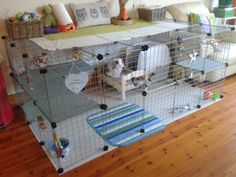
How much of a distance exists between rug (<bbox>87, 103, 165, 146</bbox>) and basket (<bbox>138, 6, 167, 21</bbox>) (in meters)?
1.22

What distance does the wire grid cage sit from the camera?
1.98 metres

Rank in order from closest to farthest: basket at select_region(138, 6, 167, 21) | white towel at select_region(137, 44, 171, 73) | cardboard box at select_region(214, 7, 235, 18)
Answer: white towel at select_region(137, 44, 171, 73) → basket at select_region(138, 6, 167, 21) → cardboard box at select_region(214, 7, 235, 18)

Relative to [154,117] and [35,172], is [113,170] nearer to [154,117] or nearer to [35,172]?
[35,172]

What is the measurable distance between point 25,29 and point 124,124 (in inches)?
51.5

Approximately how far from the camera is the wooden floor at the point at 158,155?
71.9 inches

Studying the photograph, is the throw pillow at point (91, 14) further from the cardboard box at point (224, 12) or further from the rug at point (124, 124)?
the cardboard box at point (224, 12)

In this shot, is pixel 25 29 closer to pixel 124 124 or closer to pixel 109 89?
pixel 109 89

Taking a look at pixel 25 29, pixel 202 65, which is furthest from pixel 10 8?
pixel 202 65

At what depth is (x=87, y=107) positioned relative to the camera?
6.32 feet

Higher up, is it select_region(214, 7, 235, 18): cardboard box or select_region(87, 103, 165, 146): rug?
select_region(214, 7, 235, 18): cardboard box

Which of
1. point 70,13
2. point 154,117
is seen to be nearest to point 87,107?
point 154,117

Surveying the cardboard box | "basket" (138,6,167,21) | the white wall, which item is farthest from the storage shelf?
the cardboard box

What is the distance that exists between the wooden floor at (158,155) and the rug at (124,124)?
73 mm

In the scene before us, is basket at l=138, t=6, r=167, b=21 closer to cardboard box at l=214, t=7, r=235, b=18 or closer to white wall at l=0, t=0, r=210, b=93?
white wall at l=0, t=0, r=210, b=93
